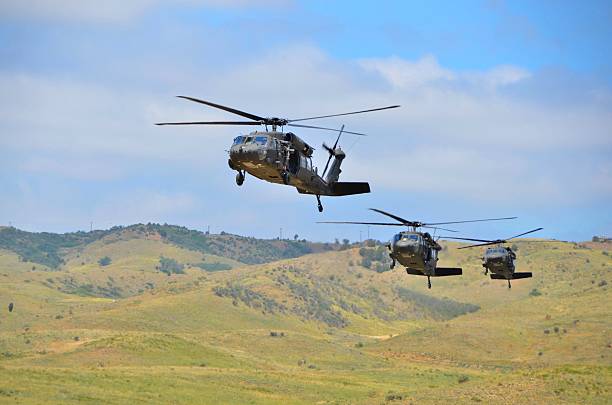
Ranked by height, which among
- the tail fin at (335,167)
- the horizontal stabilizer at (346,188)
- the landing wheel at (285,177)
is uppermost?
the tail fin at (335,167)

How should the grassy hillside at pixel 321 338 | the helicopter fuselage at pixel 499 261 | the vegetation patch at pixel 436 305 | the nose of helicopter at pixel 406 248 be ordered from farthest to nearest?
the vegetation patch at pixel 436 305, the grassy hillside at pixel 321 338, the helicopter fuselage at pixel 499 261, the nose of helicopter at pixel 406 248

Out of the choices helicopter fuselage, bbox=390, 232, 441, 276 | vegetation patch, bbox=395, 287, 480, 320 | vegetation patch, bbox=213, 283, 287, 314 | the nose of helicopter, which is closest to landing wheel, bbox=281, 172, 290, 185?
the nose of helicopter

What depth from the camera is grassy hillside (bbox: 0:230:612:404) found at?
75.4 metres

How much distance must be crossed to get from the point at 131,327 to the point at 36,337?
19927mm

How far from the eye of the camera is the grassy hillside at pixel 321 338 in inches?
2970

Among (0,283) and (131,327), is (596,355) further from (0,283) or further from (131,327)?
(0,283)

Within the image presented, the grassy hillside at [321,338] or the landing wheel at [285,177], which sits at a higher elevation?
the landing wheel at [285,177]

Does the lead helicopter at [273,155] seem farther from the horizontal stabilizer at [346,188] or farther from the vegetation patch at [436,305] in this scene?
the vegetation patch at [436,305]

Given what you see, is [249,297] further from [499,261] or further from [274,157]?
[274,157]

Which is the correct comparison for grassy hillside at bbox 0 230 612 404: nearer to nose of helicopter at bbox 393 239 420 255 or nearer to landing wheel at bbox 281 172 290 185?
nose of helicopter at bbox 393 239 420 255

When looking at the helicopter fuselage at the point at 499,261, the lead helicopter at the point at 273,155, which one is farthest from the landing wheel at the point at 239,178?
the helicopter fuselage at the point at 499,261

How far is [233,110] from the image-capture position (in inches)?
1543

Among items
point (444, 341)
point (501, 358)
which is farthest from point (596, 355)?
point (444, 341)

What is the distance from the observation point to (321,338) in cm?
12950
